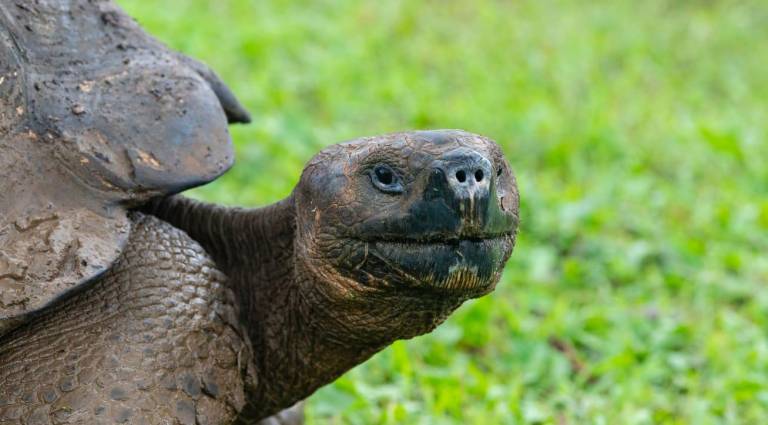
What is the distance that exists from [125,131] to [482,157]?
0.93 m

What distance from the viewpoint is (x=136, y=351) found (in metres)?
2.52

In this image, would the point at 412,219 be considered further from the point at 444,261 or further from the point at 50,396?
the point at 50,396

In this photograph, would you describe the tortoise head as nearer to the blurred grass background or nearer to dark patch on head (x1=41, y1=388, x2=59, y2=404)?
dark patch on head (x1=41, y1=388, x2=59, y2=404)

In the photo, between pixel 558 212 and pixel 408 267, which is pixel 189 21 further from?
pixel 408 267

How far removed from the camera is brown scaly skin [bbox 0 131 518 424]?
7.65 ft

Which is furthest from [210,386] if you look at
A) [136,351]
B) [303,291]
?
[303,291]

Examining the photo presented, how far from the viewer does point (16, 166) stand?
2.54 meters

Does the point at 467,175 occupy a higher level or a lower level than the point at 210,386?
higher

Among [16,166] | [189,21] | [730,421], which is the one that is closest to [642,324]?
[730,421]

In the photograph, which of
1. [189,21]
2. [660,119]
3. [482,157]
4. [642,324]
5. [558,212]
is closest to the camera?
[482,157]

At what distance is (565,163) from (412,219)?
13.7ft

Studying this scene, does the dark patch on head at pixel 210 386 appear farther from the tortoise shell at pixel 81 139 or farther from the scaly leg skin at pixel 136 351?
the tortoise shell at pixel 81 139

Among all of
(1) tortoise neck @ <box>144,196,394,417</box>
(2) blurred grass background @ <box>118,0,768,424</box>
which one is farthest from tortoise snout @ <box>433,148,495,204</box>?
(2) blurred grass background @ <box>118,0,768,424</box>

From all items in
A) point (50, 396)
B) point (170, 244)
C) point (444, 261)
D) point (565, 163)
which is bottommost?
point (50, 396)
